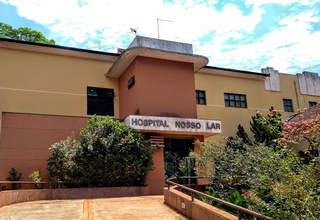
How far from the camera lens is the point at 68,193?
11570 millimetres

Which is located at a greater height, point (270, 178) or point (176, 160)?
point (176, 160)

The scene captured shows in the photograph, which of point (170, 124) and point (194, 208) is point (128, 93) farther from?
point (194, 208)

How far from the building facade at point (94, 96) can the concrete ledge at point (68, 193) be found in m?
2.27

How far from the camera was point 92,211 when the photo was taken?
864 cm

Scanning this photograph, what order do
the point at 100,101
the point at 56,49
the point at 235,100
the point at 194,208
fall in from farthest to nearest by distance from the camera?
1. the point at 235,100
2. the point at 100,101
3. the point at 56,49
4. the point at 194,208

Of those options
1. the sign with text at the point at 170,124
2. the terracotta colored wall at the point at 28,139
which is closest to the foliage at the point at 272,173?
the sign with text at the point at 170,124

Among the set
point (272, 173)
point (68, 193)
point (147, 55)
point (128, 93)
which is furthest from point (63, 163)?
point (272, 173)

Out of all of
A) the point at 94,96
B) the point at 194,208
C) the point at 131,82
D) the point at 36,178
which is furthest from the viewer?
the point at 94,96

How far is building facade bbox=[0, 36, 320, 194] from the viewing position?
14361 mm

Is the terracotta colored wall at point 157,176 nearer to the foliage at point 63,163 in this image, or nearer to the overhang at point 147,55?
the foliage at point 63,163

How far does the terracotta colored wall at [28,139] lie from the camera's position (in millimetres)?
13922

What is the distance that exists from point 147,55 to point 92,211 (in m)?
8.80

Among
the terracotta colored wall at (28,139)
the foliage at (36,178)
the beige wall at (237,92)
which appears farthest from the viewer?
the beige wall at (237,92)

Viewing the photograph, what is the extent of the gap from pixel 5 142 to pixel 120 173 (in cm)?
555
